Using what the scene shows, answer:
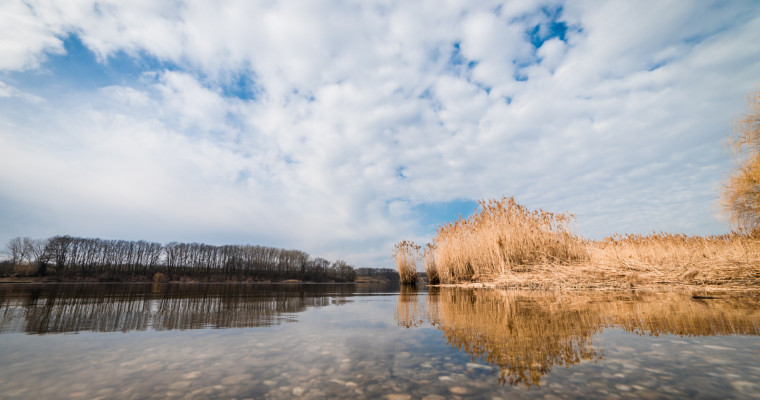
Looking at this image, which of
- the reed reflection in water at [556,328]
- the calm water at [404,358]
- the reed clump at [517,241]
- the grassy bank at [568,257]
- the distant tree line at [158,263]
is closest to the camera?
the calm water at [404,358]

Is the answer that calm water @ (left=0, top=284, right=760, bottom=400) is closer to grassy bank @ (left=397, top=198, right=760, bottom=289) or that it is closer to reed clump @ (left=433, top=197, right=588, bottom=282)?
grassy bank @ (left=397, top=198, right=760, bottom=289)

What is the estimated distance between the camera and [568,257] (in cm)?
995

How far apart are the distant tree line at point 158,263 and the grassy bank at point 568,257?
49.8m

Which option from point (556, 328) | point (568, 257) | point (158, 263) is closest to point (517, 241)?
point (568, 257)

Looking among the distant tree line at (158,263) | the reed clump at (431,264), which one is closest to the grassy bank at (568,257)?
the reed clump at (431,264)

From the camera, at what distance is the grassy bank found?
6000mm

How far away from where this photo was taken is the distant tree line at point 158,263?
44594 mm

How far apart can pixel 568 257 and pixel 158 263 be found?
220 feet

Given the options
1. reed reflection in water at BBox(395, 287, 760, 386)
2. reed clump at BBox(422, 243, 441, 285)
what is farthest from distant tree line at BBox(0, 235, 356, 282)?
reed reflection in water at BBox(395, 287, 760, 386)

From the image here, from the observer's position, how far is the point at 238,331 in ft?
9.16

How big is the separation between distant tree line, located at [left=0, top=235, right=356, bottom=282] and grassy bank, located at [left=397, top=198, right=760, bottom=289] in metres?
49.8

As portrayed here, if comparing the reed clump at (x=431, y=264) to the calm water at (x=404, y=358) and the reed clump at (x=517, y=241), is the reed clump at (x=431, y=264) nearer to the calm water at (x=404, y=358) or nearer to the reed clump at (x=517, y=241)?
the reed clump at (x=517, y=241)

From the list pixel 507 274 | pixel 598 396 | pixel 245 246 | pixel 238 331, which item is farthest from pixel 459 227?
pixel 245 246

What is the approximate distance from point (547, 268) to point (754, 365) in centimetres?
733
